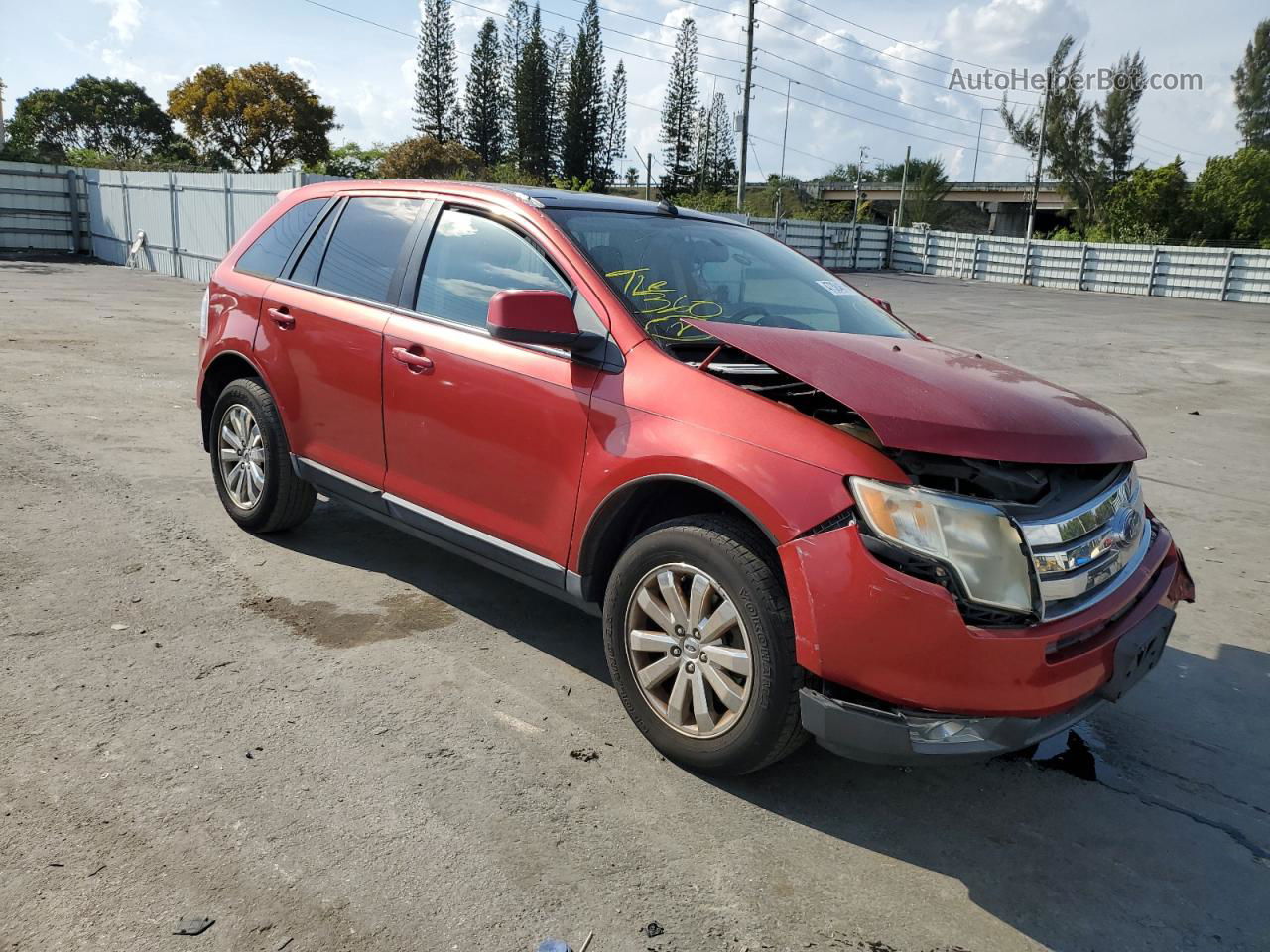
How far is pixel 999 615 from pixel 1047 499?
15.8 inches

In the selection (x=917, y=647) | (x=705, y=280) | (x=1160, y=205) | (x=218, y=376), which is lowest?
(x=917, y=647)

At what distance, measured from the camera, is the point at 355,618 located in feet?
13.8

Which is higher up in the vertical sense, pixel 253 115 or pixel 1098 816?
pixel 253 115

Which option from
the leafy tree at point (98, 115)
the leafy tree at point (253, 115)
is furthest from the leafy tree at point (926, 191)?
the leafy tree at point (98, 115)

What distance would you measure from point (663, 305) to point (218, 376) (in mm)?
2857

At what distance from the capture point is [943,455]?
270 centimetres

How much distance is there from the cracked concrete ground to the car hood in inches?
45.5

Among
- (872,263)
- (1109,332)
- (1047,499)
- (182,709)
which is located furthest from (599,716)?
(872,263)

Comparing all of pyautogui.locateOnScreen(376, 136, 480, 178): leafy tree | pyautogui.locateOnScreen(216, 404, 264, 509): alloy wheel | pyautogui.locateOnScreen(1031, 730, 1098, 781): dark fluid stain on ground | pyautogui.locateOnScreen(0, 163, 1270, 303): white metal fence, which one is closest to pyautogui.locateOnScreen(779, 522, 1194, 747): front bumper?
pyautogui.locateOnScreen(1031, 730, 1098, 781): dark fluid stain on ground

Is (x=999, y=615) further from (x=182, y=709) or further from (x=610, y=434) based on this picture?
(x=182, y=709)

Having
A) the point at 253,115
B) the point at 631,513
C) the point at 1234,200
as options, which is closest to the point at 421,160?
the point at 253,115

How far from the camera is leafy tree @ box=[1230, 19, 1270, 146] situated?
218 ft

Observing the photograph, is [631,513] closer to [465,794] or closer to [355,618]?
[465,794]

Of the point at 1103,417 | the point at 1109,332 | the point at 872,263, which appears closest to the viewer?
the point at 1103,417
